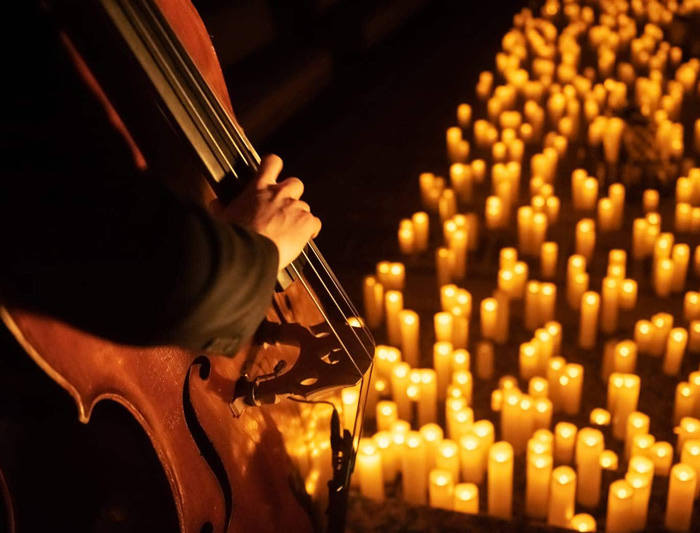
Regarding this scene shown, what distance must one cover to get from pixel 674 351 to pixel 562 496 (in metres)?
0.46

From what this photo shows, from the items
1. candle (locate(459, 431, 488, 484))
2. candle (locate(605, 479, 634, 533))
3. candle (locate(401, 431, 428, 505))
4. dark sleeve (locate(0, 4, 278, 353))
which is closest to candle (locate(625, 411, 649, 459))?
candle (locate(605, 479, 634, 533))

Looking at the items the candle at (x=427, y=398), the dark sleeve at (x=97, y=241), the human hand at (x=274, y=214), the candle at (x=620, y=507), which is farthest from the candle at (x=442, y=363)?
the dark sleeve at (x=97, y=241)

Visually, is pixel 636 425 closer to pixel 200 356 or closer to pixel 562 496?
pixel 562 496

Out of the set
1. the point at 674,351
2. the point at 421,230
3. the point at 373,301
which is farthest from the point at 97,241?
the point at 421,230

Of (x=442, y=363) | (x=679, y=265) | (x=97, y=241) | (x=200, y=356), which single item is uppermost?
(x=97, y=241)

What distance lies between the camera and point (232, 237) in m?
0.64

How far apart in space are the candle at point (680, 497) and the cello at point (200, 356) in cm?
51

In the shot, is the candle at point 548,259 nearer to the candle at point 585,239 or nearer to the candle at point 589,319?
the candle at point 585,239

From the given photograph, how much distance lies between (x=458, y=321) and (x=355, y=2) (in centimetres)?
222

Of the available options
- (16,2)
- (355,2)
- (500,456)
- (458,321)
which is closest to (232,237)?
(16,2)

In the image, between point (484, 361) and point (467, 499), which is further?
point (484, 361)

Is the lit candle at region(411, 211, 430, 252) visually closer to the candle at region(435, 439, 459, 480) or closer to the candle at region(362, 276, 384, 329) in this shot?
the candle at region(362, 276, 384, 329)

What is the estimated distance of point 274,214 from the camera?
2.46 feet

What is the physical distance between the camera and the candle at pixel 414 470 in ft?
3.85
